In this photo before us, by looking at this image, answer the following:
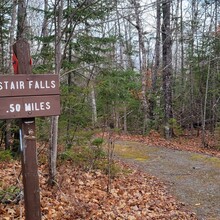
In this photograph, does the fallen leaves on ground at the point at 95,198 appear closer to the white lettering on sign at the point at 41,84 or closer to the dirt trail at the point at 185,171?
the dirt trail at the point at 185,171

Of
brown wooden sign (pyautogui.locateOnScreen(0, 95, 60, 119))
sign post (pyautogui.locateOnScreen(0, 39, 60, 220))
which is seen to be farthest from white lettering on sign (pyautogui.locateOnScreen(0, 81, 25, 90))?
brown wooden sign (pyautogui.locateOnScreen(0, 95, 60, 119))

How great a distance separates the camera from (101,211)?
510 centimetres

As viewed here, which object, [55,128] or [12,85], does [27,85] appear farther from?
[55,128]

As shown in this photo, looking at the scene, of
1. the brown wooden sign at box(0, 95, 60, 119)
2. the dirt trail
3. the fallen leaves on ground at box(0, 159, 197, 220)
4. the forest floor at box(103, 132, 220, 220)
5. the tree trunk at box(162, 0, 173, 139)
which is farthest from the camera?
the tree trunk at box(162, 0, 173, 139)

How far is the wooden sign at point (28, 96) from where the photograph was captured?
119 inches

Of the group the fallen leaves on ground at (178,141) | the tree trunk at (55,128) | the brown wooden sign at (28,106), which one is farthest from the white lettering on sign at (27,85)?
the fallen leaves on ground at (178,141)

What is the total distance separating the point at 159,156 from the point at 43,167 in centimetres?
556

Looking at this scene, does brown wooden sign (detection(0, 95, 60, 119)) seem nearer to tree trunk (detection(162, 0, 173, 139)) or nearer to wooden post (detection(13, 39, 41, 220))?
wooden post (detection(13, 39, 41, 220))

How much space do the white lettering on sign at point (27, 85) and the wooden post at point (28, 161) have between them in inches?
6.1

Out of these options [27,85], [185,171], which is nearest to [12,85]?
[27,85]

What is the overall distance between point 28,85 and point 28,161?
0.81 m

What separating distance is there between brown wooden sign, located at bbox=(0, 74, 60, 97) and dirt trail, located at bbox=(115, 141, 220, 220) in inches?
163

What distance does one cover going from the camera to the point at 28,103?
122 inches

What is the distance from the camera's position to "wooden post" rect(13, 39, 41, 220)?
317 centimetres
